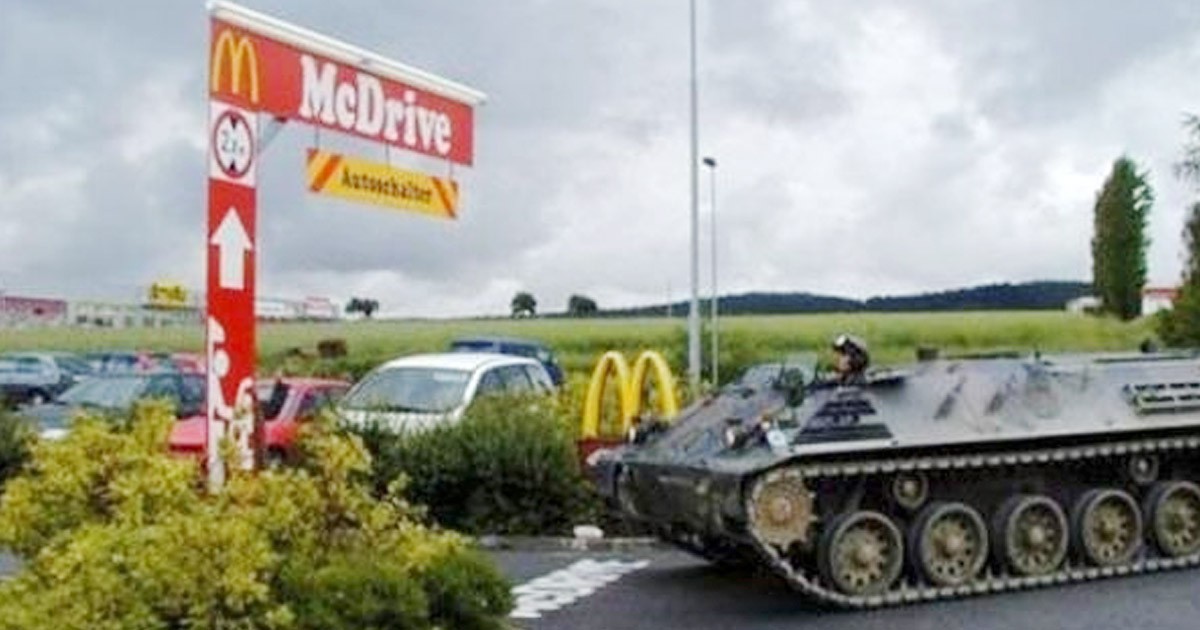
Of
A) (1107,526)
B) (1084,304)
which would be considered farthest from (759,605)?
(1084,304)

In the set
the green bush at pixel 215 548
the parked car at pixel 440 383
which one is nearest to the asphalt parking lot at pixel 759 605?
the green bush at pixel 215 548

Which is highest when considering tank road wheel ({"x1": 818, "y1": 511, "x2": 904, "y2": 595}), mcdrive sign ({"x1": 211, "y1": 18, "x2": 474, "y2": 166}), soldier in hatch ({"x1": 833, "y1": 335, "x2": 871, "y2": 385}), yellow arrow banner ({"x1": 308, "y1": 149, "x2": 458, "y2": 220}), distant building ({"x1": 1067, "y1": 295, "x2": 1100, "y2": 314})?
distant building ({"x1": 1067, "y1": 295, "x2": 1100, "y2": 314})

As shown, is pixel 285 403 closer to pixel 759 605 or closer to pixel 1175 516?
pixel 759 605

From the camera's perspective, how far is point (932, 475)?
12992 millimetres

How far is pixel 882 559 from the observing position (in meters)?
12.7

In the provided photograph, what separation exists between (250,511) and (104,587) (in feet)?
2.69

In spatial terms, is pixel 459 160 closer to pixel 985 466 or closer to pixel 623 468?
pixel 623 468

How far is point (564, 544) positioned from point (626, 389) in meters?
2.00

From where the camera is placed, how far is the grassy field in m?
48.8

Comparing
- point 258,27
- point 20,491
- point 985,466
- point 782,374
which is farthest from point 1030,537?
point 20,491

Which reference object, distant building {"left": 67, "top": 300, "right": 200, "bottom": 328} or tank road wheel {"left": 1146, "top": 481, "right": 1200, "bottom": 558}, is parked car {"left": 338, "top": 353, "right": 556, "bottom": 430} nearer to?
tank road wheel {"left": 1146, "top": 481, "right": 1200, "bottom": 558}

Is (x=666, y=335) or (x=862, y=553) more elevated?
(x=666, y=335)

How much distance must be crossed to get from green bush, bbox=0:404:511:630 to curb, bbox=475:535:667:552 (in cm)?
707

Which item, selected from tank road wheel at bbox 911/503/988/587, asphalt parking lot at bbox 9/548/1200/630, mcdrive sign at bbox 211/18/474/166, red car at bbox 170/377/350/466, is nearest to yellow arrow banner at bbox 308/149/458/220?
mcdrive sign at bbox 211/18/474/166
